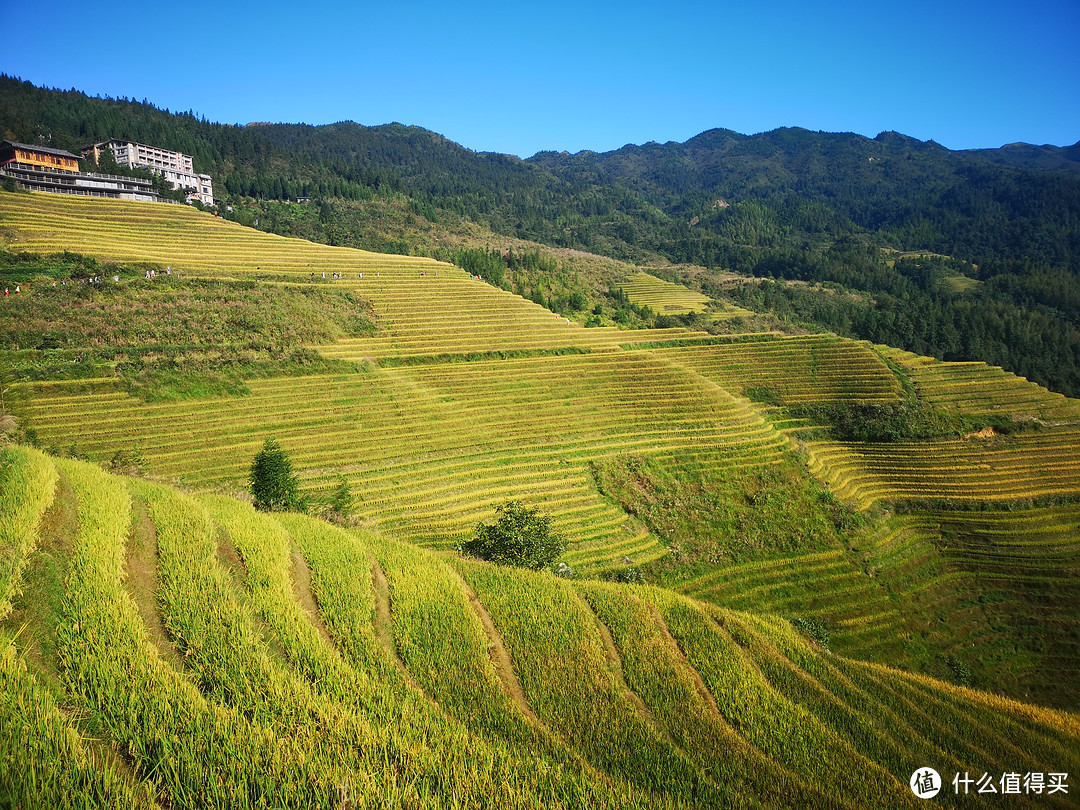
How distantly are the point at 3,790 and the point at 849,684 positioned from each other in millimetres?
11254

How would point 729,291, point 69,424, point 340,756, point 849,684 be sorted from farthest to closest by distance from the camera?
point 729,291 → point 69,424 → point 849,684 → point 340,756

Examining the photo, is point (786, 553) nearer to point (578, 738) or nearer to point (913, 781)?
point (913, 781)

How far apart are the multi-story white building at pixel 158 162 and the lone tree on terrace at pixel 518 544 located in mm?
78494

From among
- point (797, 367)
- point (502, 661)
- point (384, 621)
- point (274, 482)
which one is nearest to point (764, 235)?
point (797, 367)

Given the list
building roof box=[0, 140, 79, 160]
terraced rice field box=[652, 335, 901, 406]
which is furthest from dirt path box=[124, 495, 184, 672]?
building roof box=[0, 140, 79, 160]

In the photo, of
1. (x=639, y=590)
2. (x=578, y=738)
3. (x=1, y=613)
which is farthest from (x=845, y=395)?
(x=1, y=613)

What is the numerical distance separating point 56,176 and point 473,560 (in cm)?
7466

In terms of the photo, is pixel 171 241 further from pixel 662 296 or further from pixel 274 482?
pixel 662 296

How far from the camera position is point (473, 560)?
Result: 1346 cm

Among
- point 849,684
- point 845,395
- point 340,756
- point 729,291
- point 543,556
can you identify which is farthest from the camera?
point 729,291

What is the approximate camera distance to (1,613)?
271 inches

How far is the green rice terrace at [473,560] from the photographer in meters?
6.36

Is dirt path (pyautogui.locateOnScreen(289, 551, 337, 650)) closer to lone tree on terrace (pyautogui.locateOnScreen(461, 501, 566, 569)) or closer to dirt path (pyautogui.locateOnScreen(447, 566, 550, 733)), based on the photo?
dirt path (pyautogui.locateOnScreen(447, 566, 550, 733))

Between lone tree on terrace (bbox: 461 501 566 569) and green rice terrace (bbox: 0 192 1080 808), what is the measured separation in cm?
321
